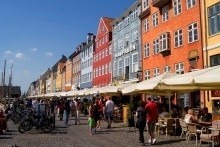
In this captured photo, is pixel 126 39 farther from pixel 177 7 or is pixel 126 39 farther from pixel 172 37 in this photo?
pixel 177 7

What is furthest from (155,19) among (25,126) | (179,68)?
(25,126)

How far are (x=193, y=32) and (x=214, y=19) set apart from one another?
390 centimetres

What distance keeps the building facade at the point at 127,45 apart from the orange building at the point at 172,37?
3582mm

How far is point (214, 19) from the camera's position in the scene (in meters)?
27.4

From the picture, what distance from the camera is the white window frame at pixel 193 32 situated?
30.7 metres

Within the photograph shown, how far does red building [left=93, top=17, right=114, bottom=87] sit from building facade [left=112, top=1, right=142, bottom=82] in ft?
11.9

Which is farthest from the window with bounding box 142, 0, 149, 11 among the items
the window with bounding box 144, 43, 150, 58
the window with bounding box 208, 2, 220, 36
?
the window with bounding box 208, 2, 220, 36

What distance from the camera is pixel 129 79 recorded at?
4909 cm

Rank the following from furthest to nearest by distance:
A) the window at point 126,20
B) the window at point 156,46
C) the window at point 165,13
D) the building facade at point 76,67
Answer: the building facade at point 76,67 < the window at point 126,20 < the window at point 156,46 < the window at point 165,13

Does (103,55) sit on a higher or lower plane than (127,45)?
higher

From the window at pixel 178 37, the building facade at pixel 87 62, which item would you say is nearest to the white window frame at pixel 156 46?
the window at pixel 178 37

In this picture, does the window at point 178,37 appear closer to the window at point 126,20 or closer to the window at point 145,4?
the window at point 145,4

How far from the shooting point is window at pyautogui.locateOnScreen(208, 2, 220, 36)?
26.7m

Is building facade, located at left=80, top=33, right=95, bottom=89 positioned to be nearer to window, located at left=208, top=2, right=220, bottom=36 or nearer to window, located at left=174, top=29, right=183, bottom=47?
window, located at left=174, top=29, right=183, bottom=47
